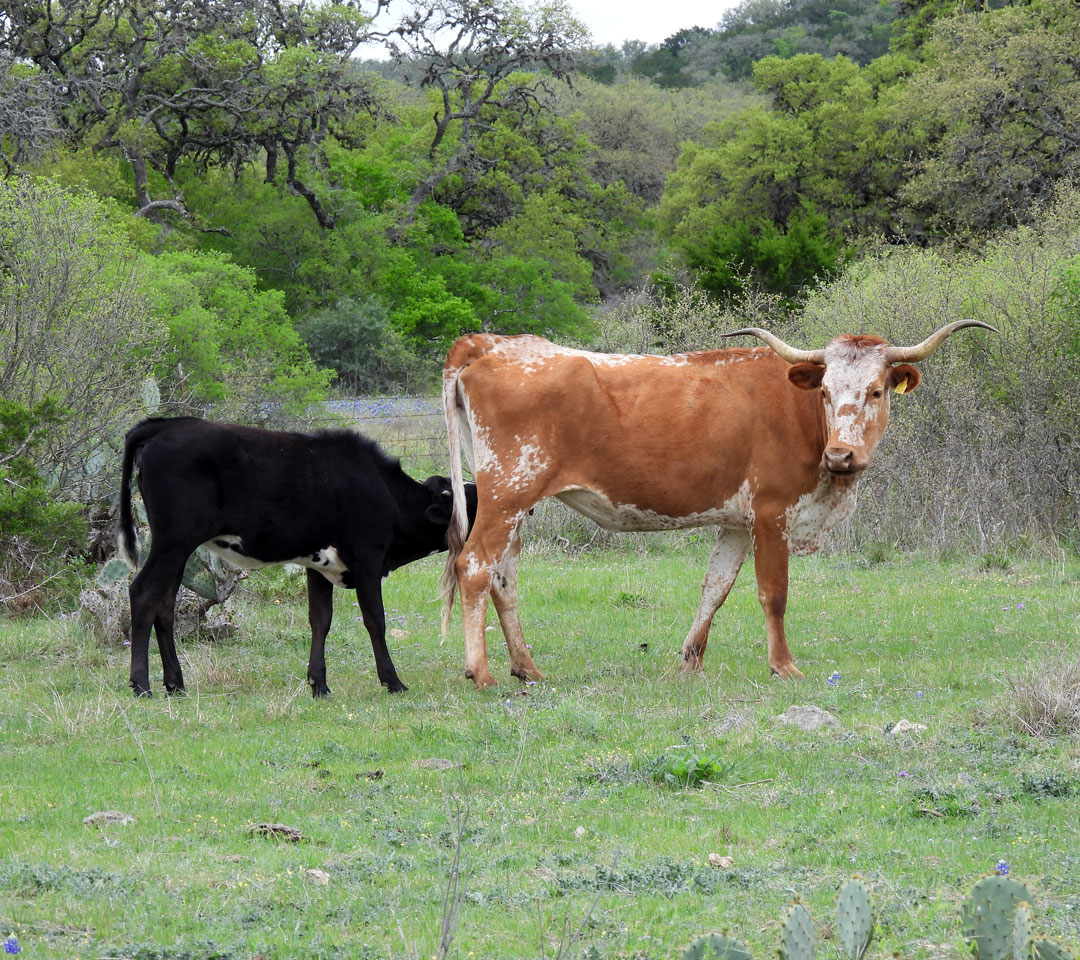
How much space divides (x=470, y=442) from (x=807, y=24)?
9702 centimetres

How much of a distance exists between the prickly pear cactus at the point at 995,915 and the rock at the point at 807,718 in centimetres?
389

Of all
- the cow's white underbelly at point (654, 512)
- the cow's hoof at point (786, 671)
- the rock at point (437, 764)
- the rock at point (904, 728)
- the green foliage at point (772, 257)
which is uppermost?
the green foliage at point (772, 257)

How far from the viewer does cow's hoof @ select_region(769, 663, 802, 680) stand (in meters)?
8.81

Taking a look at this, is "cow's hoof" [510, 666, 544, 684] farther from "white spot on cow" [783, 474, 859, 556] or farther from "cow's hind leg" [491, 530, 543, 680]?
"white spot on cow" [783, 474, 859, 556]

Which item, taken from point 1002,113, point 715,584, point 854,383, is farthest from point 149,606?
point 1002,113

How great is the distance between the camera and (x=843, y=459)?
27.8 feet

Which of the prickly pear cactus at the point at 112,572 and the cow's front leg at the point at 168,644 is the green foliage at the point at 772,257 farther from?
the cow's front leg at the point at 168,644

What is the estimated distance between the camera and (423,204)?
50875 millimetres

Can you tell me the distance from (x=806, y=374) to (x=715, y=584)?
166 centimetres

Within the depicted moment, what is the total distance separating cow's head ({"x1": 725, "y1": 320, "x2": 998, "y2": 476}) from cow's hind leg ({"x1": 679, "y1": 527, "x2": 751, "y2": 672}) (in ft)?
Result: 3.02

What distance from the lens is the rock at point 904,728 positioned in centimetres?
697

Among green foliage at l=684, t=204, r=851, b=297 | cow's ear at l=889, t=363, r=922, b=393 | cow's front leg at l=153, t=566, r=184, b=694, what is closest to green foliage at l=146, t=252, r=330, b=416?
cow's front leg at l=153, t=566, r=184, b=694

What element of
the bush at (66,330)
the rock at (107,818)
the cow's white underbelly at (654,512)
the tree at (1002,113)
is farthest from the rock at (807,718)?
the tree at (1002,113)

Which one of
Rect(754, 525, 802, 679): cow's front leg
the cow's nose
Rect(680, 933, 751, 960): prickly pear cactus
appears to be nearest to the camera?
Rect(680, 933, 751, 960): prickly pear cactus
